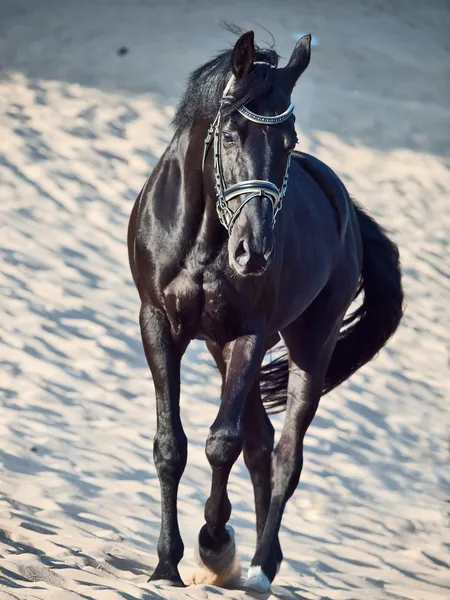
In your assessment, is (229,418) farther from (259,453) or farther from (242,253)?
(259,453)

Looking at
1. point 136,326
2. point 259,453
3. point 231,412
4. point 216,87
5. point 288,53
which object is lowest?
point 136,326

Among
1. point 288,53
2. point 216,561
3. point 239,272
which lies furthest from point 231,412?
point 288,53

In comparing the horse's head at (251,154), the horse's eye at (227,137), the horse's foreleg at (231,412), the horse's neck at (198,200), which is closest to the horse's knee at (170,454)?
the horse's foreleg at (231,412)

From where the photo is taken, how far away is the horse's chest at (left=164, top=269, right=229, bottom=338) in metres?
3.85

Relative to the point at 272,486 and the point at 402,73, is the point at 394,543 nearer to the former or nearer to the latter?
the point at 272,486

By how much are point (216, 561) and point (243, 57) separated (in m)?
1.95

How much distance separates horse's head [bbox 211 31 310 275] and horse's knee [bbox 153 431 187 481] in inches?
32.8

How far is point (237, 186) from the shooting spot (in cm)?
347

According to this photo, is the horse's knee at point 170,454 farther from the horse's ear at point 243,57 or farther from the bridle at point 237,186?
the horse's ear at point 243,57

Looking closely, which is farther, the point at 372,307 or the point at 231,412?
the point at 372,307

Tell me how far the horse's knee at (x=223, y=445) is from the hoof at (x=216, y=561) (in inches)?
18.6

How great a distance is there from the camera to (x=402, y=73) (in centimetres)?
1411

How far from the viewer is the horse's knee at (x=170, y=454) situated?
3936 mm

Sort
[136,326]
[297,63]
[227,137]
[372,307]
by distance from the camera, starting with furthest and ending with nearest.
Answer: [136,326] < [372,307] < [297,63] < [227,137]
